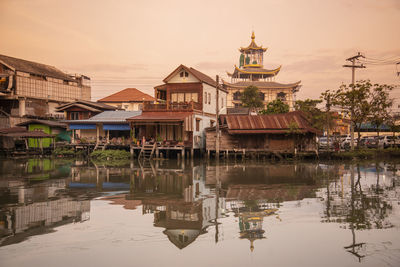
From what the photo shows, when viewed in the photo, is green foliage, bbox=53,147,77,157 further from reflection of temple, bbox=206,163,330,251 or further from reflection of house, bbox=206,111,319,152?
reflection of temple, bbox=206,163,330,251

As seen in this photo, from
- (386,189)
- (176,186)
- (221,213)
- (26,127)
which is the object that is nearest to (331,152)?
(386,189)

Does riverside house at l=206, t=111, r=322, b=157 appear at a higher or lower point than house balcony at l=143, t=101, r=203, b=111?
lower

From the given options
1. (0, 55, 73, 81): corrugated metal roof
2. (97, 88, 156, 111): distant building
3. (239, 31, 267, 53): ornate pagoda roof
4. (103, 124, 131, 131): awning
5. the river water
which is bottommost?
the river water

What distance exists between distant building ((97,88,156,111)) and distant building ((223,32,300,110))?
16.0 meters

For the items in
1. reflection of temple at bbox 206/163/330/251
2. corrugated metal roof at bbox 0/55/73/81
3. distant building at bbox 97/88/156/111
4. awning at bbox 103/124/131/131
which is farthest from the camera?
distant building at bbox 97/88/156/111

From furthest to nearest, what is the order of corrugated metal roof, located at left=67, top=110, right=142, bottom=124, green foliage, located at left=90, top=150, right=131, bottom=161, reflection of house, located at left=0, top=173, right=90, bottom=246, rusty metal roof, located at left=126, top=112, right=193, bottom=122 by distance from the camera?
corrugated metal roof, located at left=67, top=110, right=142, bottom=124 → green foliage, located at left=90, top=150, right=131, bottom=161 → rusty metal roof, located at left=126, top=112, right=193, bottom=122 → reflection of house, located at left=0, top=173, right=90, bottom=246

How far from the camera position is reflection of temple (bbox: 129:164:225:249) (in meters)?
9.58

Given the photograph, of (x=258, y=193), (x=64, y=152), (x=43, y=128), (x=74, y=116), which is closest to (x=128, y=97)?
(x=74, y=116)

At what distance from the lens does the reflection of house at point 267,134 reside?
32188 mm

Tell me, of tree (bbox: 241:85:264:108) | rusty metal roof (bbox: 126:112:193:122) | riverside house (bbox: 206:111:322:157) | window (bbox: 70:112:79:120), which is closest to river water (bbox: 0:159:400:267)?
riverside house (bbox: 206:111:322:157)

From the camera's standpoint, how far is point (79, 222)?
33.9 ft

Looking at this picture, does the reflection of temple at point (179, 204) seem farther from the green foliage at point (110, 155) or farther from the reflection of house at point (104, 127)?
the reflection of house at point (104, 127)

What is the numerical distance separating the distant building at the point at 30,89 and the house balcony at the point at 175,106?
15.6 m

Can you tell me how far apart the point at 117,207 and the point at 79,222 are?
2034 millimetres
